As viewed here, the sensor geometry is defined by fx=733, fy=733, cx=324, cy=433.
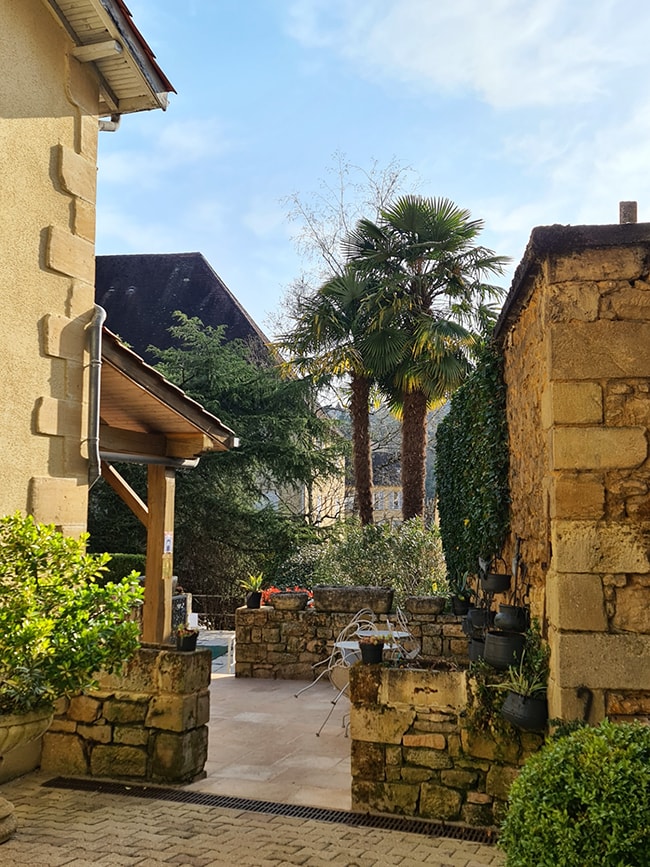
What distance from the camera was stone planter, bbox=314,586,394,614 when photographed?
892 centimetres

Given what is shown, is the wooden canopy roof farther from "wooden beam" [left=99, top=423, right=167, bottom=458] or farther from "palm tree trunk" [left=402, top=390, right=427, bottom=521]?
"palm tree trunk" [left=402, top=390, right=427, bottom=521]

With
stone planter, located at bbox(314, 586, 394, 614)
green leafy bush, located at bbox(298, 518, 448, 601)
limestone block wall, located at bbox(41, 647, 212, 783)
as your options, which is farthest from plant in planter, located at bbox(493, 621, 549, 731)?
green leafy bush, located at bbox(298, 518, 448, 601)

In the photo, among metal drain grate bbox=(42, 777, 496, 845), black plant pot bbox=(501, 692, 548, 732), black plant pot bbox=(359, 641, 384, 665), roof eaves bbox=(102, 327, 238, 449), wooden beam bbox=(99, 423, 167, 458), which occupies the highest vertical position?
roof eaves bbox=(102, 327, 238, 449)

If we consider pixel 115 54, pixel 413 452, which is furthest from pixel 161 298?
pixel 115 54

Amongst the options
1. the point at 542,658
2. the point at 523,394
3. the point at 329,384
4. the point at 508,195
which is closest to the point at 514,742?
the point at 542,658

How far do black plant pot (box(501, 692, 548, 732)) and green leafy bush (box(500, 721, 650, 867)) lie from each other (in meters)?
1.12

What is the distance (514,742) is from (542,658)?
51 cm

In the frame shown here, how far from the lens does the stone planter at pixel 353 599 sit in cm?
892

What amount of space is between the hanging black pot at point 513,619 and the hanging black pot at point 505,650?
0.59 feet

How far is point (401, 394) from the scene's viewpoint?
14.1 meters

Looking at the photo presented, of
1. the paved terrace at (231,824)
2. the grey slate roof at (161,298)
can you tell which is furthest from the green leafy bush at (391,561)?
the grey slate roof at (161,298)

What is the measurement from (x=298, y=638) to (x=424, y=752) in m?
4.71

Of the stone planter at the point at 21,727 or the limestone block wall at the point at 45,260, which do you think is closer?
the stone planter at the point at 21,727

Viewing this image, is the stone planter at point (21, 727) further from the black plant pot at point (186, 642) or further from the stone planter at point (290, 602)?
→ the stone planter at point (290, 602)
